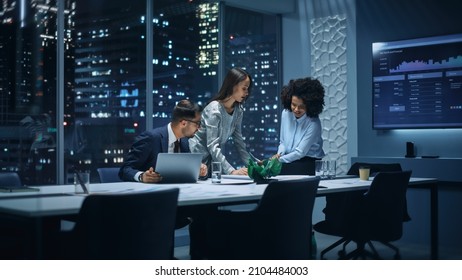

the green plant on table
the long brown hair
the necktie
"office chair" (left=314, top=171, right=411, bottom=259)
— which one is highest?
the long brown hair

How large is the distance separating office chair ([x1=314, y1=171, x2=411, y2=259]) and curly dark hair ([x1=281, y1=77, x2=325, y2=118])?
121cm

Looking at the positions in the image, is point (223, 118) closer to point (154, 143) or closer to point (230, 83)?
point (230, 83)

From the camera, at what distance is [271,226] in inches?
103

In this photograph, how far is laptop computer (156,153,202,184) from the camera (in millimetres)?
3219

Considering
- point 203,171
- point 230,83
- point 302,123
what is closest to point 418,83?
point 302,123

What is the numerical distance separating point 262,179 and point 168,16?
3.19 meters

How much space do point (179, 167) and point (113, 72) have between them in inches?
106

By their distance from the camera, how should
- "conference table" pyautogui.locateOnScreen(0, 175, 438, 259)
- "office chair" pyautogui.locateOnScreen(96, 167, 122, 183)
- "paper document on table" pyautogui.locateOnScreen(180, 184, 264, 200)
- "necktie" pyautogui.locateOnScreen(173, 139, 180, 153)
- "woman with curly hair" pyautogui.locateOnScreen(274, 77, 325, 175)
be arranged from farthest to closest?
"woman with curly hair" pyautogui.locateOnScreen(274, 77, 325, 175) < "office chair" pyautogui.locateOnScreen(96, 167, 122, 183) < "necktie" pyautogui.locateOnScreen(173, 139, 180, 153) < "paper document on table" pyautogui.locateOnScreen(180, 184, 264, 200) < "conference table" pyautogui.locateOnScreen(0, 175, 438, 259)

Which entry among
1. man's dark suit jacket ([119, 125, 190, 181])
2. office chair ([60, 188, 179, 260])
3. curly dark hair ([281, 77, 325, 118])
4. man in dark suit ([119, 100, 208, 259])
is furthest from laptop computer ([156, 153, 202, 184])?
curly dark hair ([281, 77, 325, 118])

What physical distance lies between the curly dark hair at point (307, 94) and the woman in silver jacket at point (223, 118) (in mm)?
1056

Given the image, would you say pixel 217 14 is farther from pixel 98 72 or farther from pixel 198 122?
pixel 198 122

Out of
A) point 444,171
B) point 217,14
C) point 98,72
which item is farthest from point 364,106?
point 98,72

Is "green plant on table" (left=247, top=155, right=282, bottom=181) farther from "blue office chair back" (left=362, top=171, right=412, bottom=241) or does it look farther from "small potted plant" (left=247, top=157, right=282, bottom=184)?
"blue office chair back" (left=362, top=171, right=412, bottom=241)

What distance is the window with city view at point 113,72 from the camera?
511 cm
